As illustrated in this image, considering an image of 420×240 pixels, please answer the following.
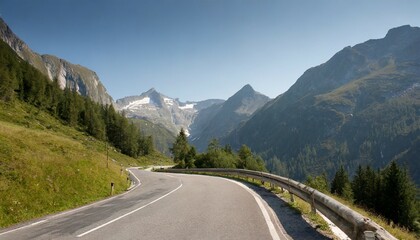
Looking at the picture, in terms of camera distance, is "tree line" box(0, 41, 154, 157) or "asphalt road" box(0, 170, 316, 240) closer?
"asphalt road" box(0, 170, 316, 240)

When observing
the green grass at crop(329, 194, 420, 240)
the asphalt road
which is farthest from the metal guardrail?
the green grass at crop(329, 194, 420, 240)

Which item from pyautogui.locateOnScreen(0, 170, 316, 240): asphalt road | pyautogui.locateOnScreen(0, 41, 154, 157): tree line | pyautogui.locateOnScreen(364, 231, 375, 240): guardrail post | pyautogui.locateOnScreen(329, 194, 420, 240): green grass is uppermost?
pyautogui.locateOnScreen(0, 41, 154, 157): tree line

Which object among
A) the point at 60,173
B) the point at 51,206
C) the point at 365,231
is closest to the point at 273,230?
the point at 365,231

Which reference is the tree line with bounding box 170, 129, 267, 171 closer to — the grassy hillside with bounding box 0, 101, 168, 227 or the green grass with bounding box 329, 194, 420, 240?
the grassy hillside with bounding box 0, 101, 168, 227

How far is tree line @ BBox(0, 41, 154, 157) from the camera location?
105038 mm

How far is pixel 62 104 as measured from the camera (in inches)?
4875

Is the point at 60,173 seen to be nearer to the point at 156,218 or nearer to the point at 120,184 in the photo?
the point at 120,184

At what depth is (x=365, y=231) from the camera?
6.68 meters

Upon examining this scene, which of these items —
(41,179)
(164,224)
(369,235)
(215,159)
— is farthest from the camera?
(215,159)

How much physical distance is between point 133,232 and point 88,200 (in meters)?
11.1

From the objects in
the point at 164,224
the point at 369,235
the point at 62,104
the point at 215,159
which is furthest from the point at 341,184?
the point at 62,104

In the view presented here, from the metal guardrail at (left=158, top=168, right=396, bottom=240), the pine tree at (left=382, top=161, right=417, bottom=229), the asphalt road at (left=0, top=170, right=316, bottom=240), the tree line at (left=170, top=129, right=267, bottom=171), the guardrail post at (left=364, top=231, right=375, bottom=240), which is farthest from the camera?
the tree line at (left=170, top=129, right=267, bottom=171)

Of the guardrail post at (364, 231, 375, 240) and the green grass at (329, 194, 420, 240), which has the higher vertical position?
the guardrail post at (364, 231, 375, 240)

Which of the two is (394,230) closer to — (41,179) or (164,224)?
(164,224)
